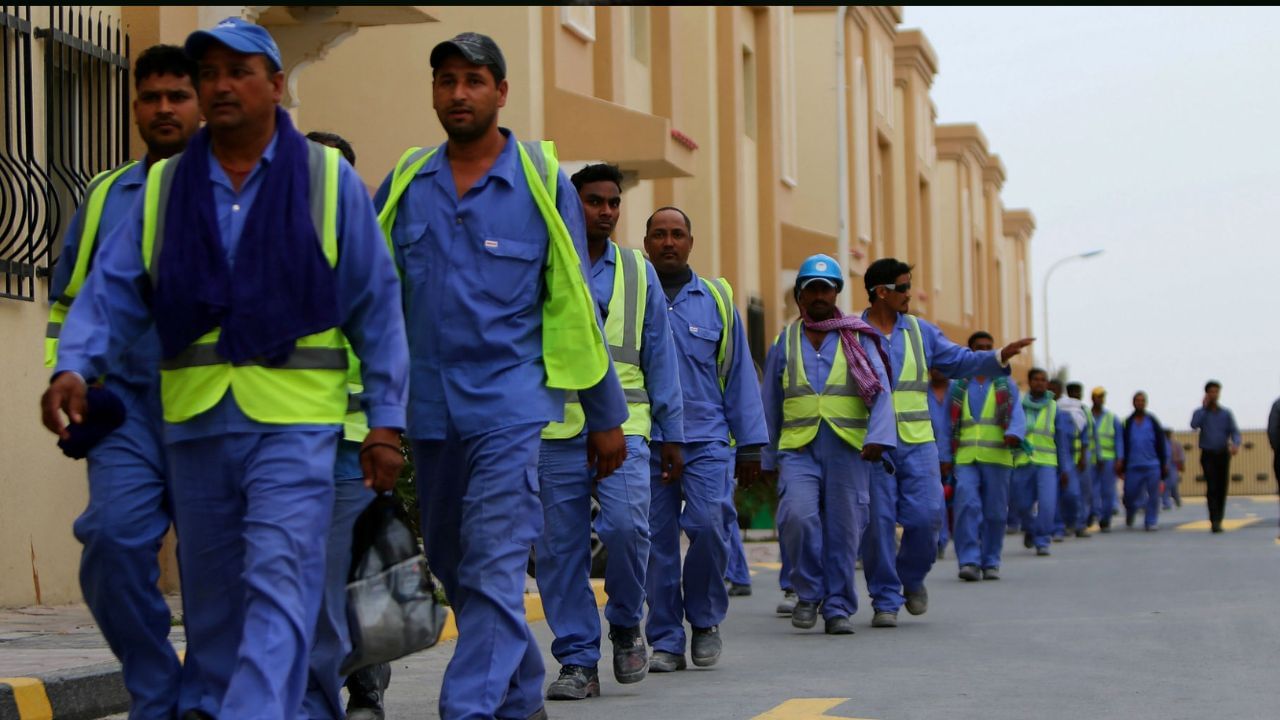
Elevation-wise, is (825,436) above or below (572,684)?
above

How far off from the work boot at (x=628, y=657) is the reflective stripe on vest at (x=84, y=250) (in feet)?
10.4

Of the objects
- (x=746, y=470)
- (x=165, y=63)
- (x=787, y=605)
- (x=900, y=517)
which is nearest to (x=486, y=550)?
(x=165, y=63)

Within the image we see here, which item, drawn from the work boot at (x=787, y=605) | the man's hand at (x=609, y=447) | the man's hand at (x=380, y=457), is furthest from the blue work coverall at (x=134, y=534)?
the work boot at (x=787, y=605)

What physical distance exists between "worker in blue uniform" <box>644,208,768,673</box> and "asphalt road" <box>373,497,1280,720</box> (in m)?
0.28

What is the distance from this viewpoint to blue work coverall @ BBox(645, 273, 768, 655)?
9477 mm

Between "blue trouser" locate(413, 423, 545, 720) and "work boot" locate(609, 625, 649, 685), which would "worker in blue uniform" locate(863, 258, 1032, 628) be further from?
"blue trouser" locate(413, 423, 545, 720)

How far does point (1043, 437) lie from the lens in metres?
22.6

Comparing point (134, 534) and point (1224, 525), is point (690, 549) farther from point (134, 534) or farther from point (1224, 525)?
point (1224, 525)

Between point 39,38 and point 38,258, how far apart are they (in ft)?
4.38

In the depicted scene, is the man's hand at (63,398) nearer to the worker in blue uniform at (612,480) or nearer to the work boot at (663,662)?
the worker in blue uniform at (612,480)

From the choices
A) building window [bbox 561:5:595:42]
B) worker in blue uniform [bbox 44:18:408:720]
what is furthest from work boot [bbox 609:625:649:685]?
building window [bbox 561:5:595:42]

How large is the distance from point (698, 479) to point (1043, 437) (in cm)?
1353

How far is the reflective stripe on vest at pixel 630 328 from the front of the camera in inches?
347

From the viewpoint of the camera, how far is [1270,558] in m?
20.0
